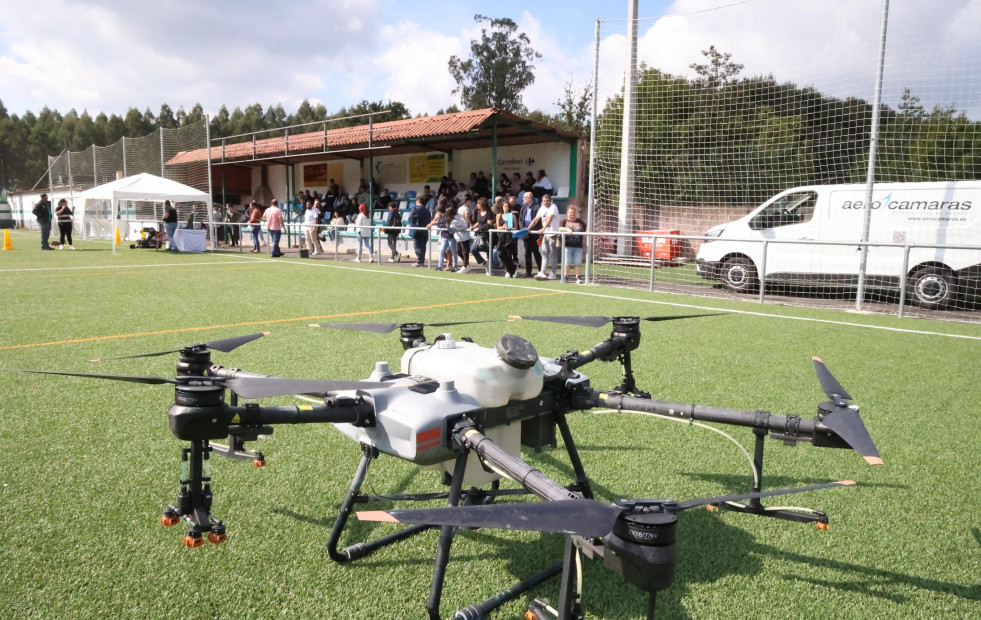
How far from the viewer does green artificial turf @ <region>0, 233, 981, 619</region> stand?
2.15m

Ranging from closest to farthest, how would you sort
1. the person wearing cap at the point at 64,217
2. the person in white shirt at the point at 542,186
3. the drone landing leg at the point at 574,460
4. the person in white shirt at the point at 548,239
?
the drone landing leg at the point at 574,460, the person in white shirt at the point at 548,239, the person in white shirt at the point at 542,186, the person wearing cap at the point at 64,217

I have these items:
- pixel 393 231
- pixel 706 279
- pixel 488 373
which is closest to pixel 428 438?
pixel 488 373

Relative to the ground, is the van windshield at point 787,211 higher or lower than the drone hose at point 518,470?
higher

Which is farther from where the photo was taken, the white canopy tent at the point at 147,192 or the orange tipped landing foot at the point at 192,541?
the white canopy tent at the point at 147,192

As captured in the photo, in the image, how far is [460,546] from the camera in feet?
8.16

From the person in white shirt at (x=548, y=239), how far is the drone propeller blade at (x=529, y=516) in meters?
12.6

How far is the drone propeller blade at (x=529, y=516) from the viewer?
1.13 m

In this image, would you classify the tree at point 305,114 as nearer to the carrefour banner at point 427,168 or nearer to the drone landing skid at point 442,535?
the carrefour banner at point 427,168

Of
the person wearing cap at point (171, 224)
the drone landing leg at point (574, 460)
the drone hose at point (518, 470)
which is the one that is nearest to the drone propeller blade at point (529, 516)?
the drone hose at point (518, 470)

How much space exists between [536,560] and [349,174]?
25722mm

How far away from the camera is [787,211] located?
41.8ft

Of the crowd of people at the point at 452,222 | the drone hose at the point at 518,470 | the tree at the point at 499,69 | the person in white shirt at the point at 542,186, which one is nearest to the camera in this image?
the drone hose at the point at 518,470

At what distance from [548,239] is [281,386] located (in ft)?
40.2

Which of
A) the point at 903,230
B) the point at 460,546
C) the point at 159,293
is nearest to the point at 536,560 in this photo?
the point at 460,546
